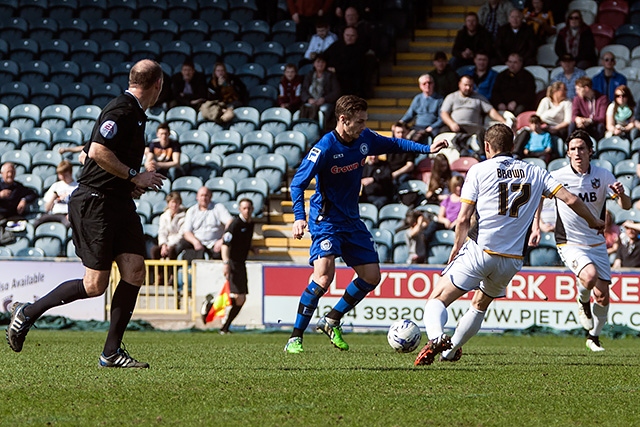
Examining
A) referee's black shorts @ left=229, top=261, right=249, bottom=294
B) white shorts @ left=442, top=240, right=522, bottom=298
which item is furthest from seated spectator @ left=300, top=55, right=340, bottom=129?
white shorts @ left=442, top=240, right=522, bottom=298

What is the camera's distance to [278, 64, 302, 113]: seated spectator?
2062 centimetres

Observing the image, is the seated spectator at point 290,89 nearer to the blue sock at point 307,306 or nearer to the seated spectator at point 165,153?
the seated spectator at point 165,153

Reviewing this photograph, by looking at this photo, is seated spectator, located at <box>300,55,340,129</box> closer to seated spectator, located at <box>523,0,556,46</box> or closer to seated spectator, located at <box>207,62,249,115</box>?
seated spectator, located at <box>207,62,249,115</box>

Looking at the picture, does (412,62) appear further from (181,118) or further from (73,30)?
(73,30)

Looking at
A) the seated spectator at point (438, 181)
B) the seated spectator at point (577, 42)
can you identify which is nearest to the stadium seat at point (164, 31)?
the seated spectator at point (577, 42)

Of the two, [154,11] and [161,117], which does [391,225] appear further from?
[154,11]

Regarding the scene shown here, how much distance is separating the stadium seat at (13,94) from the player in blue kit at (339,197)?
45.0ft

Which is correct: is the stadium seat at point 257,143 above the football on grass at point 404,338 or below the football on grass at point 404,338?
above

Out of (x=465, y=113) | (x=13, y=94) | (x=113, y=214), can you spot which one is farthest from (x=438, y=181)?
(x=113, y=214)

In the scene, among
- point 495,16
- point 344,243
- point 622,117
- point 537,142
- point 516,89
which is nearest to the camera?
point 344,243

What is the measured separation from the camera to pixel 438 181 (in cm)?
1753

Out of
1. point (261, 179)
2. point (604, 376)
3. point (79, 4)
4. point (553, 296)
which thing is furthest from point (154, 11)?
point (604, 376)

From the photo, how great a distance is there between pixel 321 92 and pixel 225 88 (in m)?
1.95

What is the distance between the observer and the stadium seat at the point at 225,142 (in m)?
20.1
